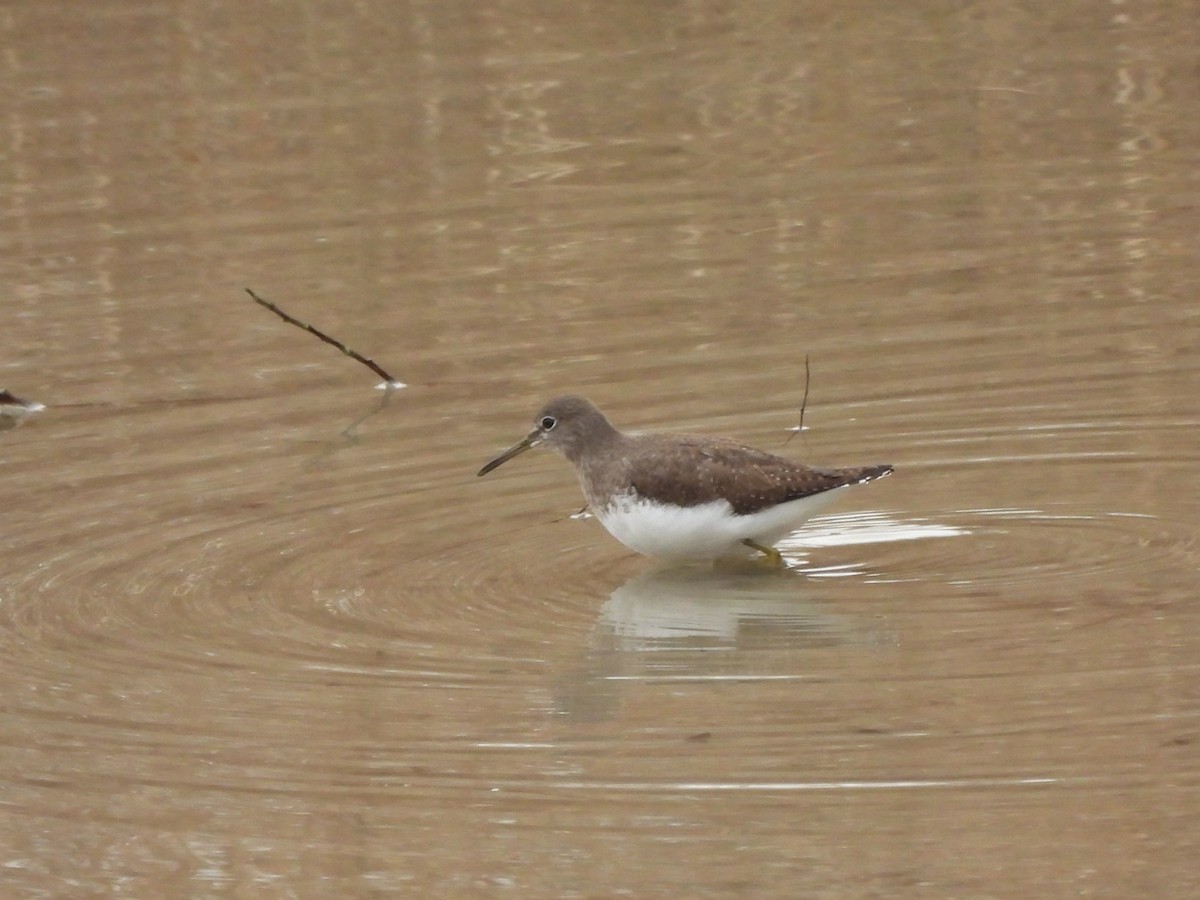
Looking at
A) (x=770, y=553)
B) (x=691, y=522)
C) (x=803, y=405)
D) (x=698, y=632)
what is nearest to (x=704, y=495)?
(x=691, y=522)

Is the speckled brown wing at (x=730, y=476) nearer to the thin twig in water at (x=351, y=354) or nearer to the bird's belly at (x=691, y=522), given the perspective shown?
the bird's belly at (x=691, y=522)

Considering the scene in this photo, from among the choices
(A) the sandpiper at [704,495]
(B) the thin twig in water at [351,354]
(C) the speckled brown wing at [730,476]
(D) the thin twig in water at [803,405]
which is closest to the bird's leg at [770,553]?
(A) the sandpiper at [704,495]

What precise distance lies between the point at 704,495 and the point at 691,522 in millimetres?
118

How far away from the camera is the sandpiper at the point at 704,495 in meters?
9.48

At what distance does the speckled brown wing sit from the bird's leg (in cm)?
26

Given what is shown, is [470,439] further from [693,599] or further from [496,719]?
[496,719]

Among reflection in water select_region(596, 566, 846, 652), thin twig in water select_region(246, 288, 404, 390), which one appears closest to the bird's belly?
reflection in water select_region(596, 566, 846, 652)

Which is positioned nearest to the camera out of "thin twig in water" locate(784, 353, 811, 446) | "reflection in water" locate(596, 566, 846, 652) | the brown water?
the brown water

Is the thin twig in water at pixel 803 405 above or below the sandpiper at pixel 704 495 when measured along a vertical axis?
below

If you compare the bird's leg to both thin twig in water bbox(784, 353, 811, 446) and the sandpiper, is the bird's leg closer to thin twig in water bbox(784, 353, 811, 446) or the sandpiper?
the sandpiper

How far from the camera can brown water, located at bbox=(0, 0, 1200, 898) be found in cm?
725

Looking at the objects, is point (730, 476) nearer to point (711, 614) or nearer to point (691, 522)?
point (691, 522)

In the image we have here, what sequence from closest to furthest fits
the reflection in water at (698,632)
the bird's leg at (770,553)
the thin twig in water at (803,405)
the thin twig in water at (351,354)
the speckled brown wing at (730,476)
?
the reflection in water at (698,632) → the speckled brown wing at (730,476) → the bird's leg at (770,553) → the thin twig in water at (803,405) → the thin twig in water at (351,354)

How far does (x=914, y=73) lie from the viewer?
17578 mm
